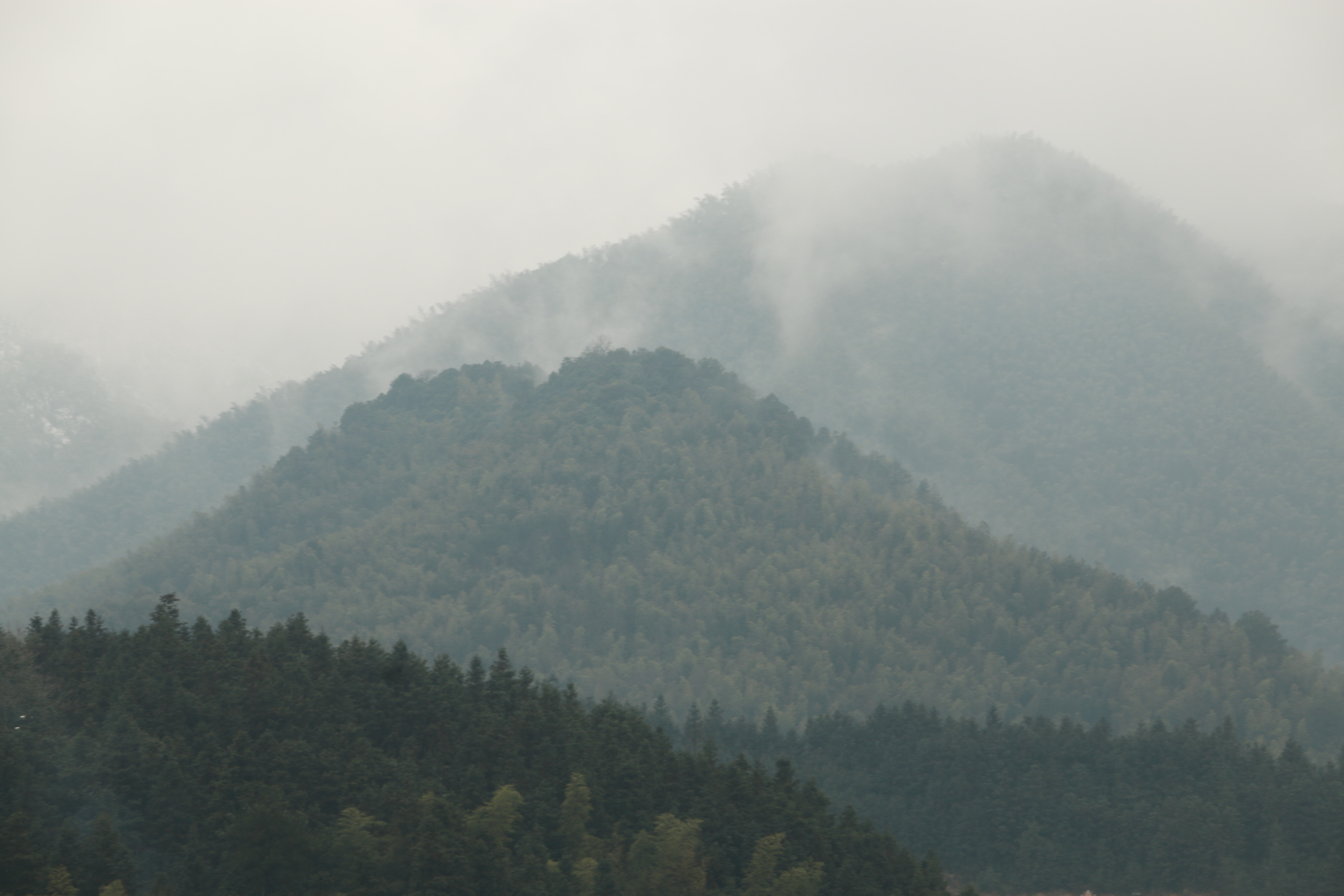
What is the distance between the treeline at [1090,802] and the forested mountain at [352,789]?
19.7 meters

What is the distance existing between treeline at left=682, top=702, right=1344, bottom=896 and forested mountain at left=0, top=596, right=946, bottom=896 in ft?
64.7

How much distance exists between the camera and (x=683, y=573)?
159m

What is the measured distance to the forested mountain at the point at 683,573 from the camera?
139m

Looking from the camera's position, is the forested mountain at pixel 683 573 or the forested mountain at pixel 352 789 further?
the forested mountain at pixel 683 573

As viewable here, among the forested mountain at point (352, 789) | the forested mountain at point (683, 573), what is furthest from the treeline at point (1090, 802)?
the forested mountain at point (683, 573)

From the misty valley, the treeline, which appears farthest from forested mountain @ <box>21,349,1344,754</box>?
the treeline

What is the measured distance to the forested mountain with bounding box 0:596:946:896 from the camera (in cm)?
5331

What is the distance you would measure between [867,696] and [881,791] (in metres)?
40.3

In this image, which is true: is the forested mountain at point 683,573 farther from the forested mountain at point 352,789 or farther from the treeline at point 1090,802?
the forested mountain at point 352,789

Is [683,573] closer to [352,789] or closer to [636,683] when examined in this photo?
[636,683]

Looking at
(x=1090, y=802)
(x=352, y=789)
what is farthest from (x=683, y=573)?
(x=352, y=789)

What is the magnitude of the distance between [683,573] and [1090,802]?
71894 mm

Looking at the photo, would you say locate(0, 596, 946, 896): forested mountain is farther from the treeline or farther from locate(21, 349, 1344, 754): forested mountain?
locate(21, 349, 1344, 754): forested mountain

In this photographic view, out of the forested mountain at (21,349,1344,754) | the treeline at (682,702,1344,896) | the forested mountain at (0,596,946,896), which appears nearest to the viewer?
the forested mountain at (0,596,946,896)
